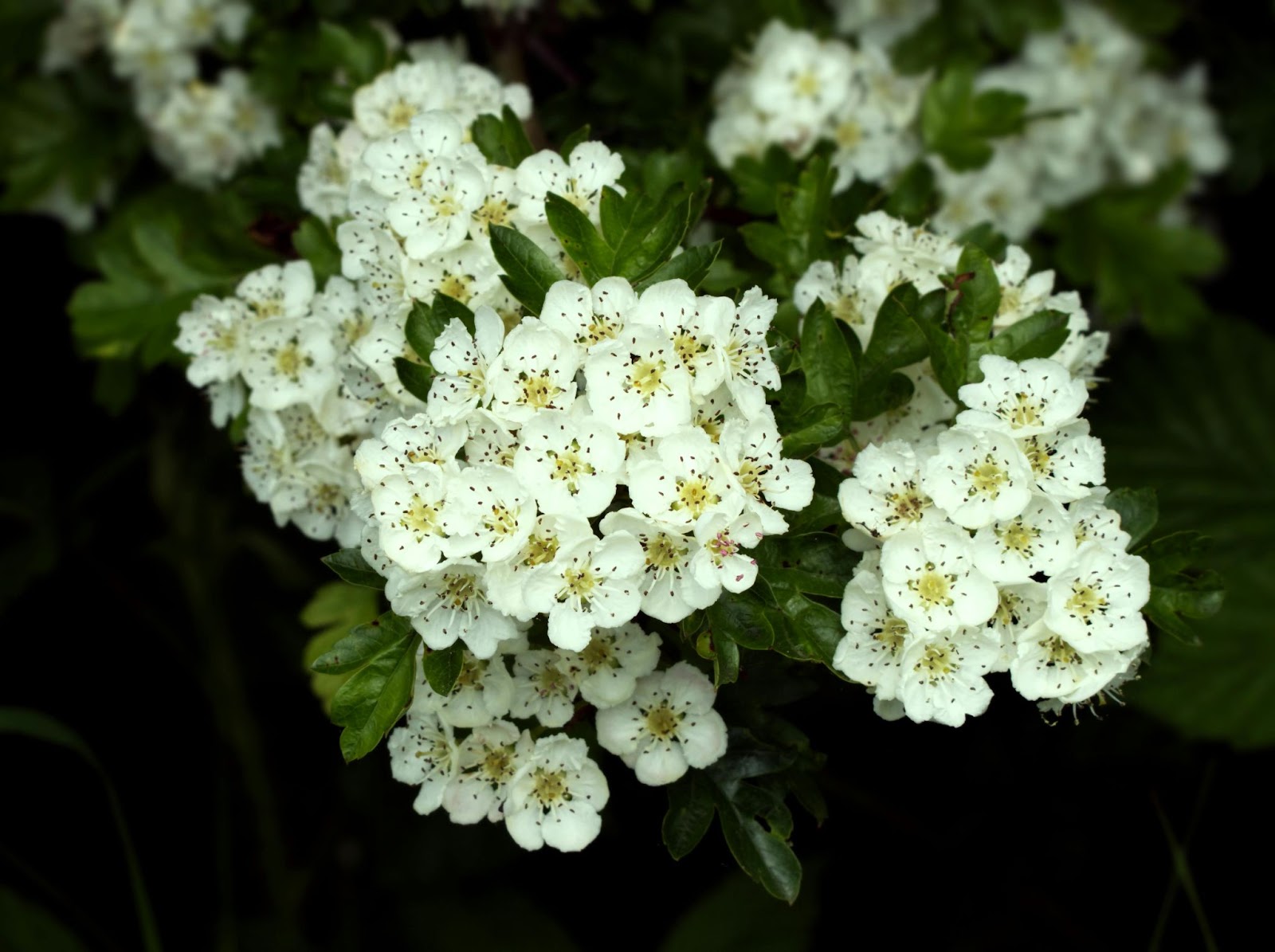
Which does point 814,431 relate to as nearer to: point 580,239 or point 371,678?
point 580,239

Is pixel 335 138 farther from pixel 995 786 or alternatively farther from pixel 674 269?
pixel 995 786

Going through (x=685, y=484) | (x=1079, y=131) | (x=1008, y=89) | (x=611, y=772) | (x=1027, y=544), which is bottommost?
(x=611, y=772)

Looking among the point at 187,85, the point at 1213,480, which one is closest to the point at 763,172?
the point at 187,85

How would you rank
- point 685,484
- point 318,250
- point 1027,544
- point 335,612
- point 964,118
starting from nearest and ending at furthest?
point 685,484
point 1027,544
point 318,250
point 335,612
point 964,118

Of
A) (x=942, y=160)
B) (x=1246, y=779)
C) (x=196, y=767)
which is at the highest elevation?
(x=942, y=160)

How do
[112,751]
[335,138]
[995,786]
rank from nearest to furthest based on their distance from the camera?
[335,138], [995,786], [112,751]

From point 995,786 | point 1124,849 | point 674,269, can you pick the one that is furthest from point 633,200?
point 1124,849

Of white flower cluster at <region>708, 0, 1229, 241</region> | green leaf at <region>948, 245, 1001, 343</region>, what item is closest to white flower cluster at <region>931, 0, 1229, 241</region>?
white flower cluster at <region>708, 0, 1229, 241</region>
